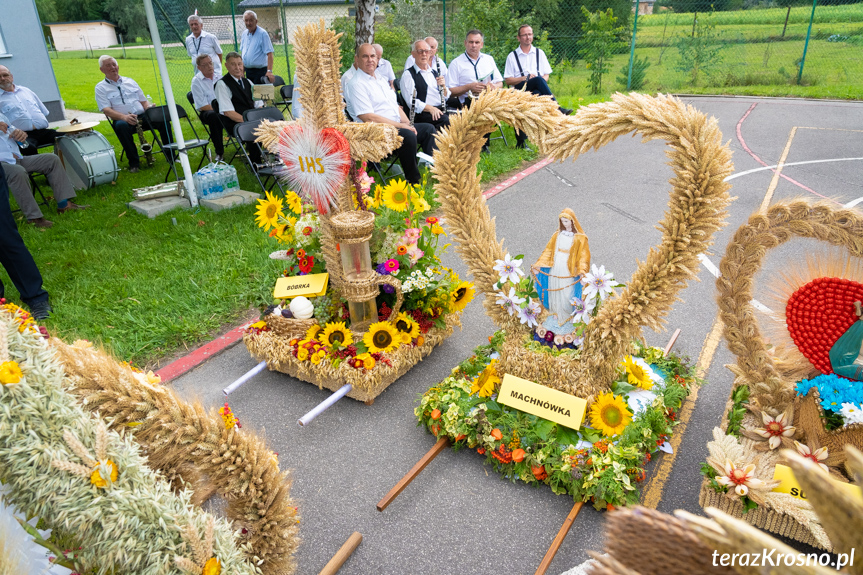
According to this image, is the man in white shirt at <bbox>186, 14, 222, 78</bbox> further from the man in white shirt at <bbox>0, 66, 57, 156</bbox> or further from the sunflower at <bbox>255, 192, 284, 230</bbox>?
the sunflower at <bbox>255, 192, 284, 230</bbox>

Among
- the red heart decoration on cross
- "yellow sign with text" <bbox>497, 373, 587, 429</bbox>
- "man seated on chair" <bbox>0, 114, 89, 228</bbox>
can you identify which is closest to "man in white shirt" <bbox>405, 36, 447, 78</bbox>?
"man seated on chair" <bbox>0, 114, 89, 228</bbox>

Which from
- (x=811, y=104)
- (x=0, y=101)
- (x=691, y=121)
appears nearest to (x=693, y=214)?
(x=691, y=121)

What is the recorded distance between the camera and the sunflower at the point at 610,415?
2861mm

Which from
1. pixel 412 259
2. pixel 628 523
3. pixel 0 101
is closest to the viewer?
pixel 628 523

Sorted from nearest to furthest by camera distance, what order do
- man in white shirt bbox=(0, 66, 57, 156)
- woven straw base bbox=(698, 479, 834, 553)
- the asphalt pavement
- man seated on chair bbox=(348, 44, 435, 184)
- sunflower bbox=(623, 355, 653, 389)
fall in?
woven straw base bbox=(698, 479, 834, 553) < the asphalt pavement < sunflower bbox=(623, 355, 653, 389) < man seated on chair bbox=(348, 44, 435, 184) < man in white shirt bbox=(0, 66, 57, 156)

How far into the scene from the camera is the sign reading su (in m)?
3.29

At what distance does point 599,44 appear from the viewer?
13227 millimetres

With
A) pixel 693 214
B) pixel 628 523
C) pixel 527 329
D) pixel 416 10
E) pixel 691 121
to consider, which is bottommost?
pixel 527 329

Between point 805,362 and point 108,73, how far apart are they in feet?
32.8

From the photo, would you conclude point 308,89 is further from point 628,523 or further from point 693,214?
point 628,523

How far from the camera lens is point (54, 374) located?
1260 mm

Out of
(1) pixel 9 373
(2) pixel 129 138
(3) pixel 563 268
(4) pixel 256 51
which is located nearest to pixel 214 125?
(2) pixel 129 138

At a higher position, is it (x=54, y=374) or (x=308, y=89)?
(x=308, y=89)

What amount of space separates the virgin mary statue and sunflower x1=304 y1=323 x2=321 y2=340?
5.32ft
